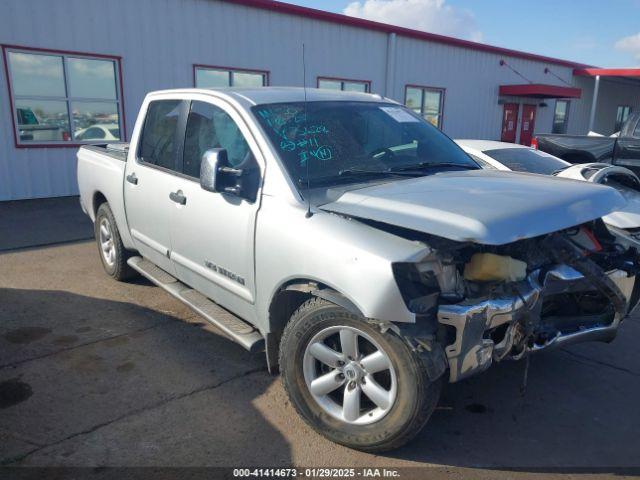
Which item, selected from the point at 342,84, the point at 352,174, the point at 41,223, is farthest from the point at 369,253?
the point at 342,84

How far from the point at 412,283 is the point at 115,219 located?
365 centimetres

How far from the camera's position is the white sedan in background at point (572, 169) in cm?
508

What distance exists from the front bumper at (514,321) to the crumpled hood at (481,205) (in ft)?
1.14

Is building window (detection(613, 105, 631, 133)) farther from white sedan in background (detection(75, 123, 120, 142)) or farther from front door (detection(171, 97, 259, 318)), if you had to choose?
front door (detection(171, 97, 259, 318))

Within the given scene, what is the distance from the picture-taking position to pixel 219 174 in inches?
123

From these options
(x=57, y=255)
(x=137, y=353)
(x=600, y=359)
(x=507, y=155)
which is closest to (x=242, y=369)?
(x=137, y=353)

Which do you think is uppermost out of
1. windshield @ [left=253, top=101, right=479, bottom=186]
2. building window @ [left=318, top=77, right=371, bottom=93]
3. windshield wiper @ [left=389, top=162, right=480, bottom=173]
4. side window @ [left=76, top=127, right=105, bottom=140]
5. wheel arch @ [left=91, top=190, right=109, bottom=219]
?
building window @ [left=318, top=77, right=371, bottom=93]

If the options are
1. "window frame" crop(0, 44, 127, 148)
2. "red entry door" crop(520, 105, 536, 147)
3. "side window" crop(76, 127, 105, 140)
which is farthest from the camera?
"red entry door" crop(520, 105, 536, 147)

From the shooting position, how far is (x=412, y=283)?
242cm

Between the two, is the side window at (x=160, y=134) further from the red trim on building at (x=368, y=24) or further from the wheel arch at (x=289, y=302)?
the red trim on building at (x=368, y=24)

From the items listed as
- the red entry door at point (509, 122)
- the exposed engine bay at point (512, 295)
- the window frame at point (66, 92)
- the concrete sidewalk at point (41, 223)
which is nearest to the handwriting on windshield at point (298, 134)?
the exposed engine bay at point (512, 295)

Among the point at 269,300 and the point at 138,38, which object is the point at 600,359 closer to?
the point at 269,300

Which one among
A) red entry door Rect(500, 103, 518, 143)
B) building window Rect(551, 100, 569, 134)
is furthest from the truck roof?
building window Rect(551, 100, 569, 134)

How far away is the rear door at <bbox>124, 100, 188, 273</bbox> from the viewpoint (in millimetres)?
4027
